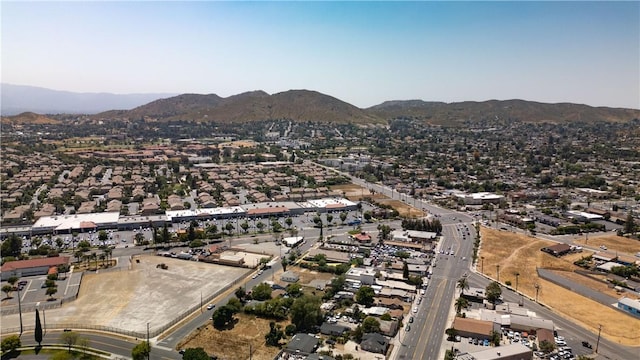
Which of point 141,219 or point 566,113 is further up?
point 566,113

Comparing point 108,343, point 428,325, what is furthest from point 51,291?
point 428,325

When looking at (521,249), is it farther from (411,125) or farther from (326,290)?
(411,125)

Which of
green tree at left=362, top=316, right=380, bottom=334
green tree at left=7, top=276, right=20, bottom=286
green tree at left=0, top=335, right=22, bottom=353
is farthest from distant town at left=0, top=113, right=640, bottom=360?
green tree at left=0, top=335, right=22, bottom=353

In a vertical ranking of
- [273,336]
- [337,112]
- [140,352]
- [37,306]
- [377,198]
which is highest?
[337,112]

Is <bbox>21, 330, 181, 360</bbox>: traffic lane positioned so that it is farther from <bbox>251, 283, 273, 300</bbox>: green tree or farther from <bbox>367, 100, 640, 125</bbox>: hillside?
<bbox>367, 100, 640, 125</bbox>: hillside

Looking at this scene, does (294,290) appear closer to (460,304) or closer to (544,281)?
(460,304)

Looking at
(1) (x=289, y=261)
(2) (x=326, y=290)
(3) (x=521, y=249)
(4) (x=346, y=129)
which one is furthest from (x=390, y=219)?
(4) (x=346, y=129)
